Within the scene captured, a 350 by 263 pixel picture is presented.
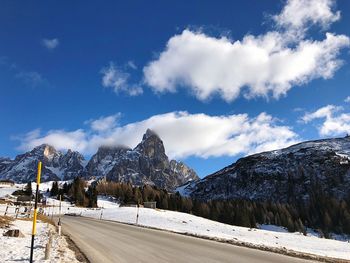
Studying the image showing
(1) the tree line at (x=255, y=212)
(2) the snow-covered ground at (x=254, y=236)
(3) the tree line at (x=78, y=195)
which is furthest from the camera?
(3) the tree line at (x=78, y=195)

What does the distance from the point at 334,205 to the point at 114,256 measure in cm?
18738

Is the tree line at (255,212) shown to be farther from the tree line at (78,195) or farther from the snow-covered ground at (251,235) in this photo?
the snow-covered ground at (251,235)

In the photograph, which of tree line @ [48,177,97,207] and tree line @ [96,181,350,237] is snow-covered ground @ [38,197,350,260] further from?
tree line @ [48,177,97,207]

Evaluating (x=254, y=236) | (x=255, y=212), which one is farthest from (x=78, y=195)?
(x=254, y=236)

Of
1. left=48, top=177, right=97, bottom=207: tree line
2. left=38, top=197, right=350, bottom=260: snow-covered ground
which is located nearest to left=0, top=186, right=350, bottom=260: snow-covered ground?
left=38, top=197, right=350, bottom=260: snow-covered ground

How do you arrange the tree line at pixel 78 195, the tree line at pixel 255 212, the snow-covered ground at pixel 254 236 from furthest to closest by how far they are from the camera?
the tree line at pixel 78 195 < the tree line at pixel 255 212 < the snow-covered ground at pixel 254 236

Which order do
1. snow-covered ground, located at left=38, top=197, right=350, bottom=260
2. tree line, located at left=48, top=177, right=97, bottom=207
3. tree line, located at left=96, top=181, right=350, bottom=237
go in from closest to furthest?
snow-covered ground, located at left=38, top=197, right=350, bottom=260
tree line, located at left=96, top=181, right=350, bottom=237
tree line, located at left=48, top=177, right=97, bottom=207

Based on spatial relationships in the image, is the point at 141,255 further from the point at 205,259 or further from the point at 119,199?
the point at 119,199

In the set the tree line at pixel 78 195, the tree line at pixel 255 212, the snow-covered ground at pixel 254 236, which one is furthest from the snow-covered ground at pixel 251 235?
the tree line at pixel 78 195

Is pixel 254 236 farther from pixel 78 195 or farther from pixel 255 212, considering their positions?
pixel 78 195

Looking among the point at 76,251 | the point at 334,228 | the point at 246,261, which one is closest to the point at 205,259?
the point at 246,261

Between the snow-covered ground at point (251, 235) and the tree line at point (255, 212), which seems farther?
the tree line at point (255, 212)

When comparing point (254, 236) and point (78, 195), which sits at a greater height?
point (254, 236)

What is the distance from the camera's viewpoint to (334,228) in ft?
548
